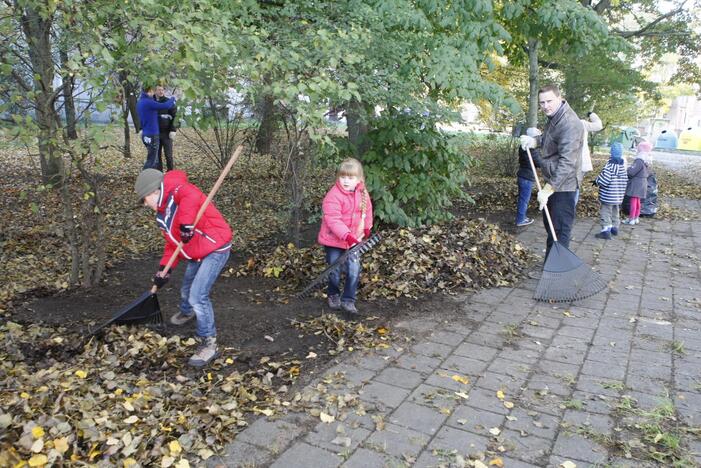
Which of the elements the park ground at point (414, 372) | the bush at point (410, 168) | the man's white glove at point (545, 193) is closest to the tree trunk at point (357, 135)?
the bush at point (410, 168)

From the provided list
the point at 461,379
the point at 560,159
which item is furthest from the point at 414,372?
the point at 560,159

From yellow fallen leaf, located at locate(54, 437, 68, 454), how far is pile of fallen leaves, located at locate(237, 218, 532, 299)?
3139mm

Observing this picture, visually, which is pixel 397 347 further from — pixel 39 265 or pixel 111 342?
pixel 39 265

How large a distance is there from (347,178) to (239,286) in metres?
1.84

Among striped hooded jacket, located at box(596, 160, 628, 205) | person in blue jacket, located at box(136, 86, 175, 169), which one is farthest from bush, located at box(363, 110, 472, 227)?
person in blue jacket, located at box(136, 86, 175, 169)

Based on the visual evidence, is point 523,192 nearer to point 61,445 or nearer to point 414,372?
point 414,372

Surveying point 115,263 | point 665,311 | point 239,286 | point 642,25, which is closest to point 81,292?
point 115,263

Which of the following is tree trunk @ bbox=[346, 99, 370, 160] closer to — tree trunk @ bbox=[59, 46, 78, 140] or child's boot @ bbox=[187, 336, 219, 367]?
tree trunk @ bbox=[59, 46, 78, 140]

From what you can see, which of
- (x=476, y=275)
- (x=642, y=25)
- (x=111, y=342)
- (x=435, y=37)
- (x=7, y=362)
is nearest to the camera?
(x=7, y=362)

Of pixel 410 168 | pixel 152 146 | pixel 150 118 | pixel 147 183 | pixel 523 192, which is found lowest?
pixel 523 192

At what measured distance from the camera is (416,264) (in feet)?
20.6

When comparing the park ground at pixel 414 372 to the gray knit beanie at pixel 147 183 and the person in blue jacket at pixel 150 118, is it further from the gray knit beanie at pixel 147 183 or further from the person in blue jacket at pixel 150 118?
the person in blue jacket at pixel 150 118

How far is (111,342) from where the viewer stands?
4469mm

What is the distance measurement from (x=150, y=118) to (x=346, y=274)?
5809 millimetres
